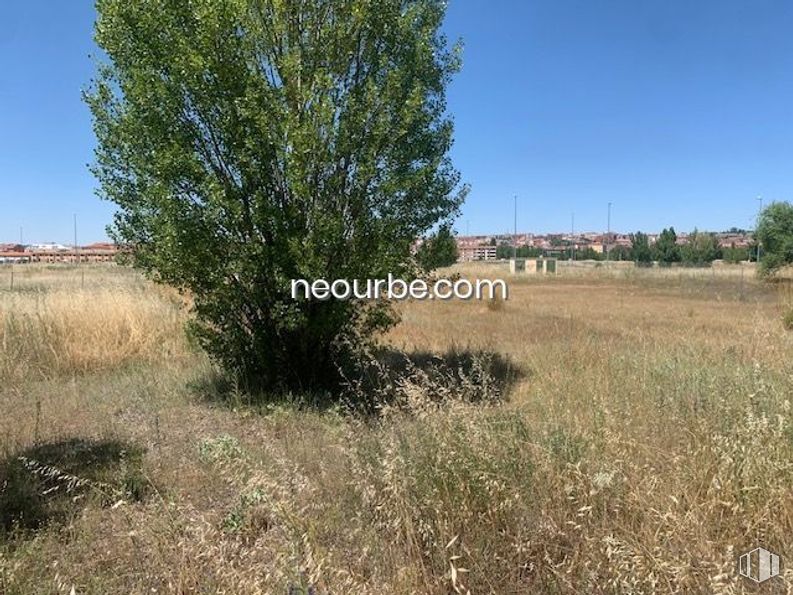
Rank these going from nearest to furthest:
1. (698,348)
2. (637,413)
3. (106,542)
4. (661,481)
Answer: (661,481) < (106,542) < (637,413) < (698,348)

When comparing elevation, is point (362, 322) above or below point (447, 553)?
above

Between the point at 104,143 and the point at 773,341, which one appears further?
the point at 773,341

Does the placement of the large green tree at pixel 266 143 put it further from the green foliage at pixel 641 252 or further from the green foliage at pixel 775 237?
the green foliage at pixel 641 252

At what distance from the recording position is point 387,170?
5.70 m

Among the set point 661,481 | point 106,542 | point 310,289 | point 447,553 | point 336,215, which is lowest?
point 106,542

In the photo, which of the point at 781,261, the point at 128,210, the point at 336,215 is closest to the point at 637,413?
the point at 336,215

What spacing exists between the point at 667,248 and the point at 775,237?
153 feet

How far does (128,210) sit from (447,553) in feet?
17.2

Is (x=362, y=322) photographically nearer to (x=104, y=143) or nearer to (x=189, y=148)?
(x=189, y=148)

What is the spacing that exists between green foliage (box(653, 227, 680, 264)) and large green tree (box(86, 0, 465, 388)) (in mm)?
82940

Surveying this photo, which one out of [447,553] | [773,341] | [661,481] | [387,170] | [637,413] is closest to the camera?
[447,553]

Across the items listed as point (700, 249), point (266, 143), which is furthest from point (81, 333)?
point (700, 249)

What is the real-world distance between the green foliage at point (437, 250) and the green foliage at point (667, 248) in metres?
81.8

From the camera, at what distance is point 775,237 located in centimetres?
3862
